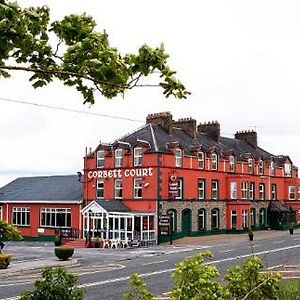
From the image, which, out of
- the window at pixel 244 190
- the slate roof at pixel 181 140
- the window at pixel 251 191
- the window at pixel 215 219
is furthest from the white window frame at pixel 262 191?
the window at pixel 215 219

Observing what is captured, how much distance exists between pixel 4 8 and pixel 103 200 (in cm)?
4304

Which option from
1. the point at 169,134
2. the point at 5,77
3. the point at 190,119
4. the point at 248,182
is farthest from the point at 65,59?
the point at 248,182

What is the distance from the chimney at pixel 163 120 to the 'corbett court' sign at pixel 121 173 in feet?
18.2

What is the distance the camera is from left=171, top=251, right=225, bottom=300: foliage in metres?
7.04

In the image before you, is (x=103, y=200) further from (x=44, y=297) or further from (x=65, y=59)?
(x=65, y=59)

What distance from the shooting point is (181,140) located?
165 feet

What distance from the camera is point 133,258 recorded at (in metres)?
33.8

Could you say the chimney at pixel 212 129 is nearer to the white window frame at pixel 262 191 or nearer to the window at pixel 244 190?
the window at pixel 244 190

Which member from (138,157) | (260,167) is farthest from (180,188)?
(260,167)

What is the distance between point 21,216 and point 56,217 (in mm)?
4517

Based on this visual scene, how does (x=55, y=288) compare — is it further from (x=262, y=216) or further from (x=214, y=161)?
(x=262, y=216)

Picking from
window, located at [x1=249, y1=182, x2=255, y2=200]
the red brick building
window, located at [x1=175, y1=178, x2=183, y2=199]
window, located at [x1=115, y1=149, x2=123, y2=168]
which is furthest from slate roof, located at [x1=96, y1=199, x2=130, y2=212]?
window, located at [x1=249, y1=182, x2=255, y2=200]

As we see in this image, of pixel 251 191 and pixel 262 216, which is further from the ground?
pixel 251 191

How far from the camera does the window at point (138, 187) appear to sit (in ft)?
153
